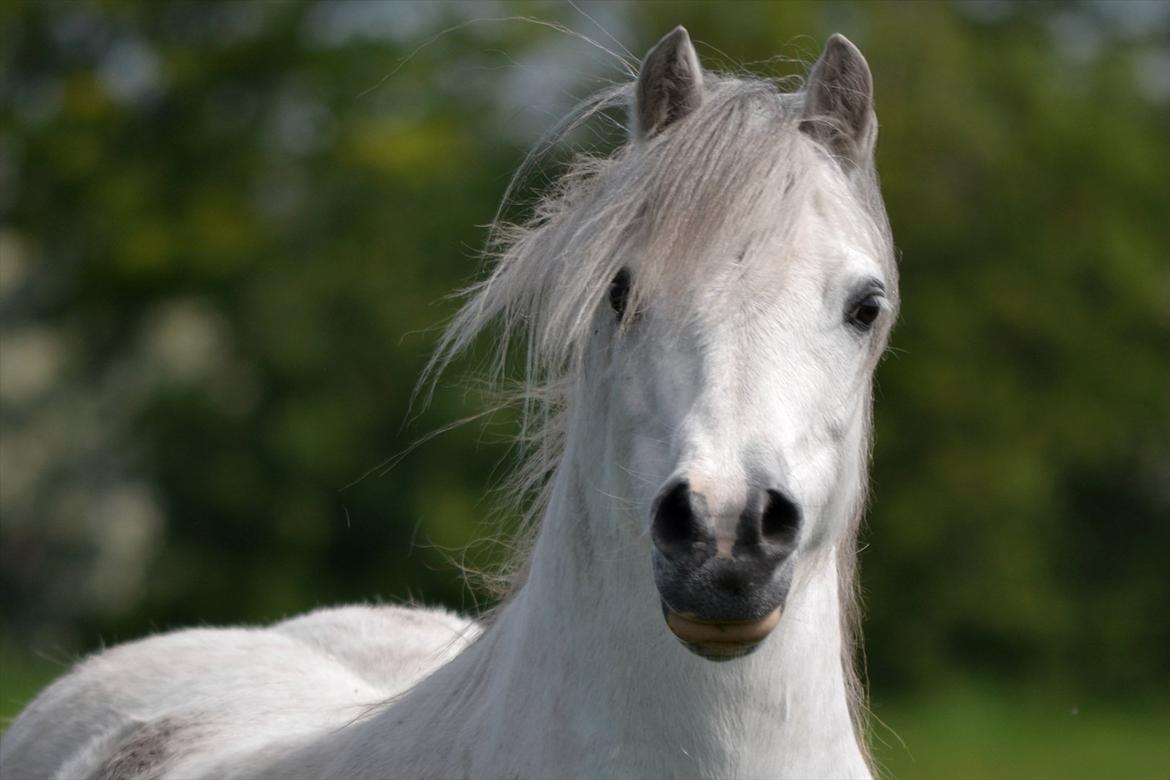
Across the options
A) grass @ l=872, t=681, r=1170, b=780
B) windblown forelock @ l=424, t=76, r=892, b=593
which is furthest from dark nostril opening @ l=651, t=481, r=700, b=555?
grass @ l=872, t=681, r=1170, b=780

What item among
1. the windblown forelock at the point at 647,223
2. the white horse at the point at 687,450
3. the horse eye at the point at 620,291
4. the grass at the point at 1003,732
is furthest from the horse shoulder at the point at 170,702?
the grass at the point at 1003,732

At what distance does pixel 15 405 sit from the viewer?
2375 cm

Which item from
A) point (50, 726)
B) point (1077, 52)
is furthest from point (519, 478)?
point (1077, 52)

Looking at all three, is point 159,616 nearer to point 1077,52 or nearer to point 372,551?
point 372,551

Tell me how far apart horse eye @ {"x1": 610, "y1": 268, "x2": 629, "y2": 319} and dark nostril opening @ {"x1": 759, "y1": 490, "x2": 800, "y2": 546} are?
1.75 ft

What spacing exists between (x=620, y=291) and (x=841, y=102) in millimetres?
646

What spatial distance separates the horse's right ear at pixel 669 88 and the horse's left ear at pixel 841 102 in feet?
0.76

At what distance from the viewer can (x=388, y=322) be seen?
2300 cm

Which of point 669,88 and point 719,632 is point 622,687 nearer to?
point 719,632

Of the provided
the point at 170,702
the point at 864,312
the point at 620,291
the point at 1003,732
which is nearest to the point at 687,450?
the point at 620,291

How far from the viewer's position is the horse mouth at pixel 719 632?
2.58 meters

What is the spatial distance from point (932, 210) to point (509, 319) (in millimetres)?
20504

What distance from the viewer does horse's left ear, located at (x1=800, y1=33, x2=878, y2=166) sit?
126 inches

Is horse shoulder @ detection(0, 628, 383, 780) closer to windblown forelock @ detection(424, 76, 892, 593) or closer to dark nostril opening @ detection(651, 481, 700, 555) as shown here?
windblown forelock @ detection(424, 76, 892, 593)
